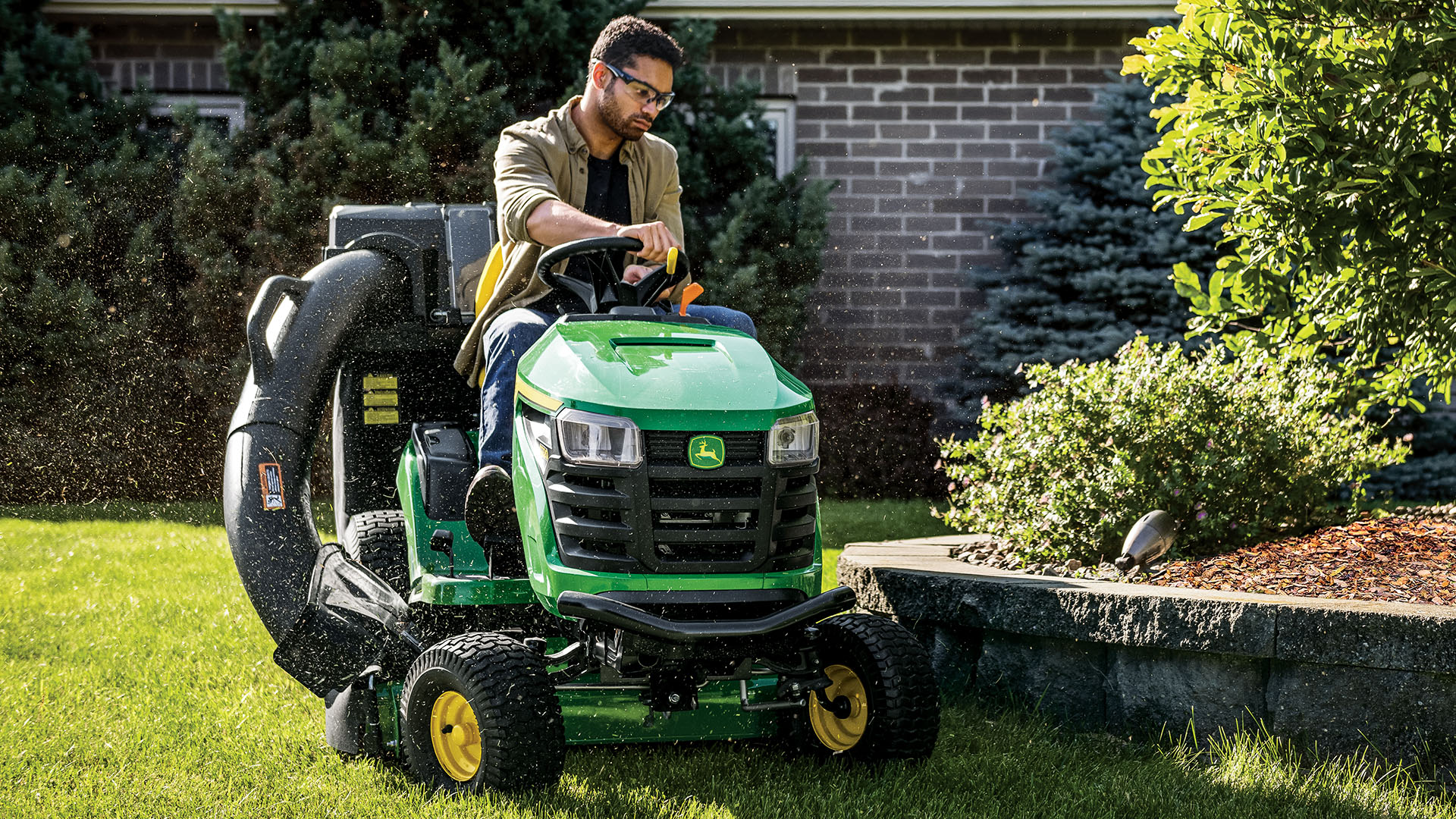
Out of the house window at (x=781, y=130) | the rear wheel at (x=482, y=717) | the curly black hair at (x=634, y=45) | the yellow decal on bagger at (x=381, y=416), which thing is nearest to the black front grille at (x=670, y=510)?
the rear wheel at (x=482, y=717)

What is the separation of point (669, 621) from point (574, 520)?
29 centimetres

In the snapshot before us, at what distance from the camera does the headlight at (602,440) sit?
280 centimetres

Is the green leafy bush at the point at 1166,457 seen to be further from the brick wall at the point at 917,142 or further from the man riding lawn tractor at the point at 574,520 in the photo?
the brick wall at the point at 917,142

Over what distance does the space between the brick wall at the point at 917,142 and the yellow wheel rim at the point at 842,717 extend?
6.57m

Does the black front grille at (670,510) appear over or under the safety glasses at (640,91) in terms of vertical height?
under

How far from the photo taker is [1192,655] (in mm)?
3381

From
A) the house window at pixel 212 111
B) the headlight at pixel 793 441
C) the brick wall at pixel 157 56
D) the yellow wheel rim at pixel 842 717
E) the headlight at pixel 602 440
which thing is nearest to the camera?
the headlight at pixel 602 440

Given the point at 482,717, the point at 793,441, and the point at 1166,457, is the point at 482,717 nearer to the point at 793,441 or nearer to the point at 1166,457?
the point at 793,441

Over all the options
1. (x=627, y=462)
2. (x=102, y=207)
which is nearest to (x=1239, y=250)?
(x=627, y=462)

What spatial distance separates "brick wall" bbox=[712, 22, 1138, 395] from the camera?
978 cm

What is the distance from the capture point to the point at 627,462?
9.20 feet

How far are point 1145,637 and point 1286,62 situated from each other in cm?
145

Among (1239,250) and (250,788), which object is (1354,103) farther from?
(250,788)

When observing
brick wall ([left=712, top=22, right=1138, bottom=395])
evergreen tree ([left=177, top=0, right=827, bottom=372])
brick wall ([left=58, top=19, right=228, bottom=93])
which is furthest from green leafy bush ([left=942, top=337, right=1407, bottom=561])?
brick wall ([left=58, top=19, right=228, bottom=93])
